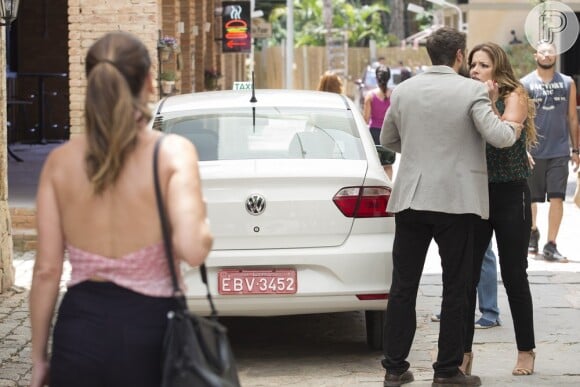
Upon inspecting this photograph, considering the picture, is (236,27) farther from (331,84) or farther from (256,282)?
(256,282)

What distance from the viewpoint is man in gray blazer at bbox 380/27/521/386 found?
20.7 feet

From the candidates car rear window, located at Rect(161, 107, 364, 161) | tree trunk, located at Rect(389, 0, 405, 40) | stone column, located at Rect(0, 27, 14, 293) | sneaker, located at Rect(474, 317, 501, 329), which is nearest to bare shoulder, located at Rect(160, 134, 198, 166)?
car rear window, located at Rect(161, 107, 364, 161)

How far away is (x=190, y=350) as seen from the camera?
3443mm

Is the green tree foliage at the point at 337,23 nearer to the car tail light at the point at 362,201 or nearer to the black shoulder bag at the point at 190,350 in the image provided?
the car tail light at the point at 362,201

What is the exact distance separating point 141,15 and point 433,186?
8.40m

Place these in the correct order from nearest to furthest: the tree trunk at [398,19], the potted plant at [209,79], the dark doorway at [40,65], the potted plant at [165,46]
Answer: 1. the potted plant at [165,46]
2. the potted plant at [209,79]
3. the dark doorway at [40,65]
4. the tree trunk at [398,19]

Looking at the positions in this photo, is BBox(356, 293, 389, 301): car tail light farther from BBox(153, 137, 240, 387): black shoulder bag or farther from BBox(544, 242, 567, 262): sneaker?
BBox(544, 242, 567, 262): sneaker

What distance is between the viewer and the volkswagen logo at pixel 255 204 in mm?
7145

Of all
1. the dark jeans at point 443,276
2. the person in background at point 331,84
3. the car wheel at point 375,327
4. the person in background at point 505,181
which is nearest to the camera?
the dark jeans at point 443,276

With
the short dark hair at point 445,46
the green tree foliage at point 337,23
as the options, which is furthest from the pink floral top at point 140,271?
the green tree foliage at point 337,23

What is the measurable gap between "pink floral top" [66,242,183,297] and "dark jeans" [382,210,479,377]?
294 cm

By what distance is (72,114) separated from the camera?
14.1 meters

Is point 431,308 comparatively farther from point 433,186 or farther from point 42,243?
point 42,243

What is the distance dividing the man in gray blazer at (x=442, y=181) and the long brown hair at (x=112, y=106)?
9.56ft
